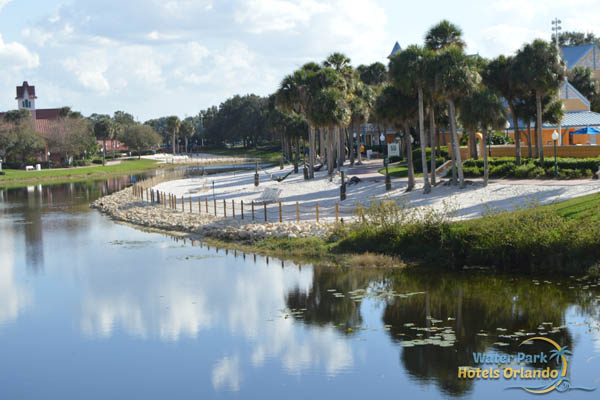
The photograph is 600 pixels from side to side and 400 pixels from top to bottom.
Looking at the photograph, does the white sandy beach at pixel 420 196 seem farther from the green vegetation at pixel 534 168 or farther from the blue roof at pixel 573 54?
the blue roof at pixel 573 54

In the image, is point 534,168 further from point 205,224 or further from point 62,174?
point 62,174

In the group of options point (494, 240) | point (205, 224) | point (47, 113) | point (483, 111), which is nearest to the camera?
point (494, 240)

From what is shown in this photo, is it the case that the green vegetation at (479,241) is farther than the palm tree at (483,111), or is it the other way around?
the palm tree at (483,111)

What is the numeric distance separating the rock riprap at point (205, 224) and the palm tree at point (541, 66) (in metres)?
17.1

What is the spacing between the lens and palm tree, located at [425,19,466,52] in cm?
4003

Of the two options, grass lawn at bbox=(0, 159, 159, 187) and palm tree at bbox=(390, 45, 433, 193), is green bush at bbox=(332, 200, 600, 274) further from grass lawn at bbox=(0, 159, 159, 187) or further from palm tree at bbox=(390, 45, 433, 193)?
grass lawn at bbox=(0, 159, 159, 187)

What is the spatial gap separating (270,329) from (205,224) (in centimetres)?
1938

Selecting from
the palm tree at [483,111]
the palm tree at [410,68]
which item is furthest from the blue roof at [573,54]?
the palm tree at [410,68]

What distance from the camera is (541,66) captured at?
129 ft

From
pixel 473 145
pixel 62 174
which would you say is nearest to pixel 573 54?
pixel 473 145

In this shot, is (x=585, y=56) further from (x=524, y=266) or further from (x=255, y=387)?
(x=255, y=387)

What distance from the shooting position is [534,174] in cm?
3947

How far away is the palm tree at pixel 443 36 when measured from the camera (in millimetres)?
40031

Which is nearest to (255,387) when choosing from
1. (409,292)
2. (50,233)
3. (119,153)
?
(409,292)
